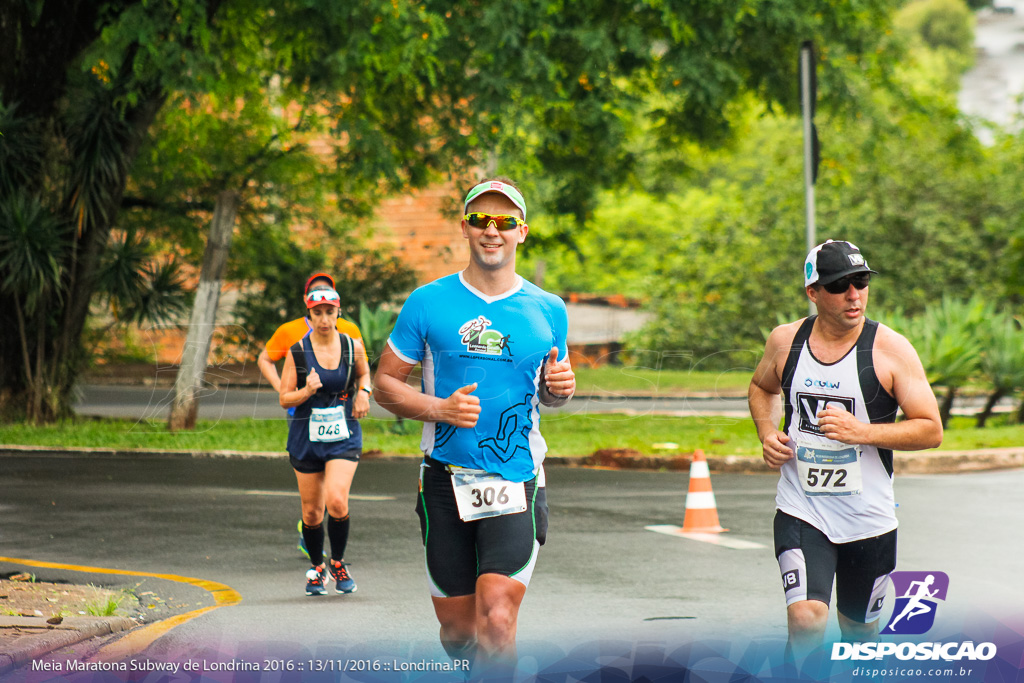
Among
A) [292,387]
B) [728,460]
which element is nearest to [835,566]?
[292,387]

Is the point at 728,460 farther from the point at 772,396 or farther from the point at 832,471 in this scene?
the point at 832,471

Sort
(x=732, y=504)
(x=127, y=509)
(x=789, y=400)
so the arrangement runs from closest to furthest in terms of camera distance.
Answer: (x=789, y=400), (x=127, y=509), (x=732, y=504)

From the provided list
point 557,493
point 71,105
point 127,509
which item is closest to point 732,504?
point 557,493

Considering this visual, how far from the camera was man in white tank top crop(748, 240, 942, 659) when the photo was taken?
4312mm

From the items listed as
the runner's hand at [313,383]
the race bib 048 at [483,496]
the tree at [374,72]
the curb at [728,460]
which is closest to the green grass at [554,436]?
the curb at [728,460]

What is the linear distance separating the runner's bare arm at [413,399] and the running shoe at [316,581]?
331 cm

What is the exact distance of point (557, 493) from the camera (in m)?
11.6

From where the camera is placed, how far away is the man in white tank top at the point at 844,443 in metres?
4.31

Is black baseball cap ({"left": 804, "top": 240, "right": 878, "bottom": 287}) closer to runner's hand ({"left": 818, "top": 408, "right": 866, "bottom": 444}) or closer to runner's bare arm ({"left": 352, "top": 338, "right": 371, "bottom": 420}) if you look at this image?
runner's hand ({"left": 818, "top": 408, "right": 866, "bottom": 444})

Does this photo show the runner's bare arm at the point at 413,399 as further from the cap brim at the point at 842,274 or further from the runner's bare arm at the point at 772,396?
the cap brim at the point at 842,274

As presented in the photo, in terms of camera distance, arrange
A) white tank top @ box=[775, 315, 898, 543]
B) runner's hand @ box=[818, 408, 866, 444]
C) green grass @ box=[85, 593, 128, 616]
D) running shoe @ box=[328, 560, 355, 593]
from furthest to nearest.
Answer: running shoe @ box=[328, 560, 355, 593] → green grass @ box=[85, 593, 128, 616] → white tank top @ box=[775, 315, 898, 543] → runner's hand @ box=[818, 408, 866, 444]

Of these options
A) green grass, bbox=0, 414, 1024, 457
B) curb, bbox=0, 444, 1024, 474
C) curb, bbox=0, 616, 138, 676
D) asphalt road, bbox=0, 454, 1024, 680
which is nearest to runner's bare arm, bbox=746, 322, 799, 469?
asphalt road, bbox=0, 454, 1024, 680

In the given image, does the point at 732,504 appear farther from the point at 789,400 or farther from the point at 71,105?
the point at 71,105

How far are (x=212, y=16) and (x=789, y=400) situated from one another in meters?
12.5
